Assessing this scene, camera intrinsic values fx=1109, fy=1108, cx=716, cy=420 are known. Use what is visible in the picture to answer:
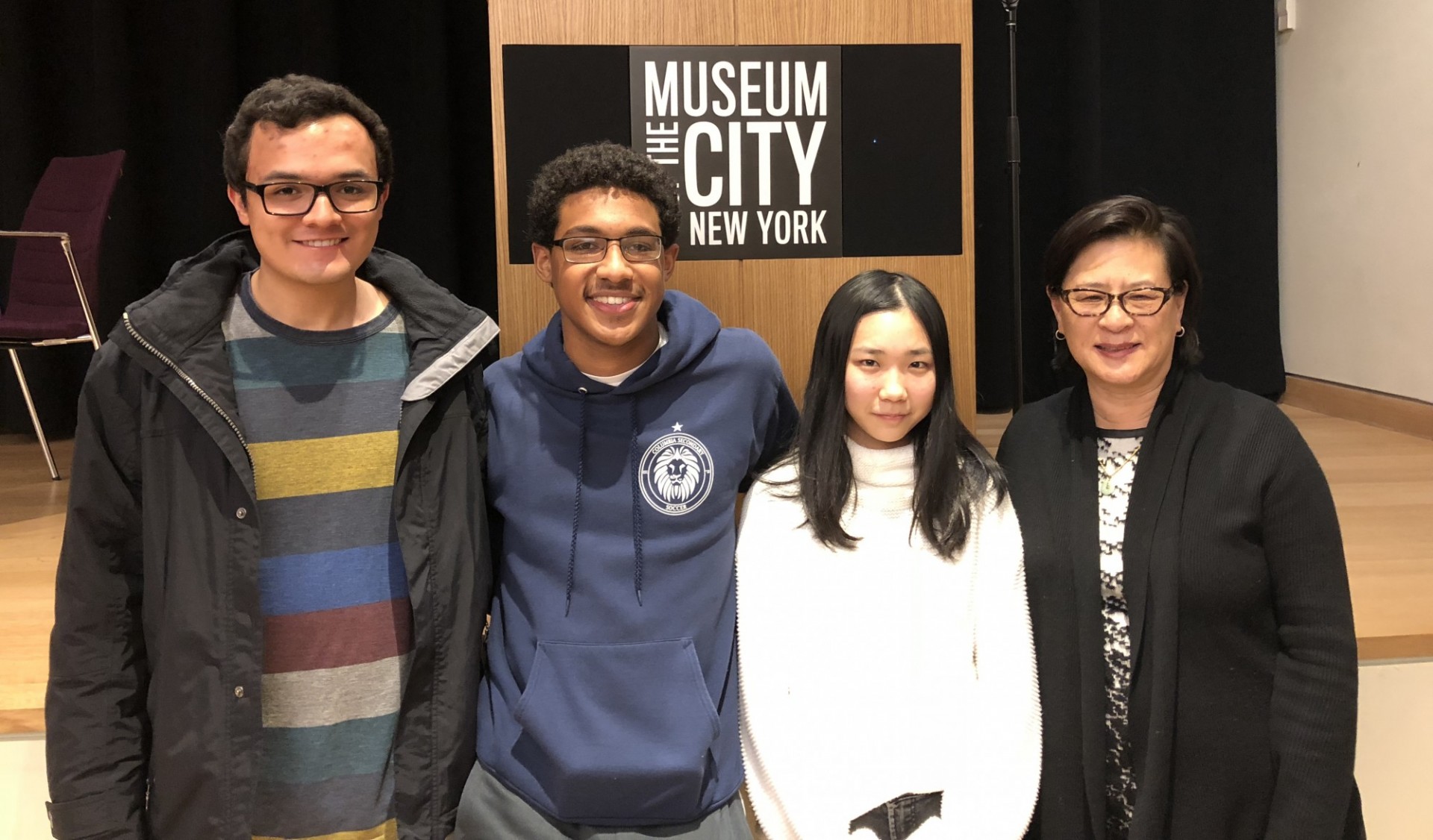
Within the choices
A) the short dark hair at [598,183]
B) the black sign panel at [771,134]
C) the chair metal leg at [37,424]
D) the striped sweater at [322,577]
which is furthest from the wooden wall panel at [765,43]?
the chair metal leg at [37,424]

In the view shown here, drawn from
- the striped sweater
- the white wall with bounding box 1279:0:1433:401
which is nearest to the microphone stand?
the striped sweater

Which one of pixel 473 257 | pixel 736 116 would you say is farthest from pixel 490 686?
pixel 473 257

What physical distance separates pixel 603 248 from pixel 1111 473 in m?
0.85

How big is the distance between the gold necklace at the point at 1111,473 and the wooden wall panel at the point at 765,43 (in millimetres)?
631

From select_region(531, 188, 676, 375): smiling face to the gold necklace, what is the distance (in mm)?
728

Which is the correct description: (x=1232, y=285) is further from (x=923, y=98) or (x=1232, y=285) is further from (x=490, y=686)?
(x=490, y=686)

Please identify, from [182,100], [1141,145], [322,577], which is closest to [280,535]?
[322,577]

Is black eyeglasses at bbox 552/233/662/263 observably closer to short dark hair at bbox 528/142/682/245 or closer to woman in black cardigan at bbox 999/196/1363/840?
short dark hair at bbox 528/142/682/245

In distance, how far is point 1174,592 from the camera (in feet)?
Answer: 5.19

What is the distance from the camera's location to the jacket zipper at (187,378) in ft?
4.75

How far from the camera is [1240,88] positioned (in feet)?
16.3

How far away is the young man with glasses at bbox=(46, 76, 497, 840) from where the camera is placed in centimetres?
146

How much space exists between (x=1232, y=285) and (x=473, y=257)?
11.4 ft

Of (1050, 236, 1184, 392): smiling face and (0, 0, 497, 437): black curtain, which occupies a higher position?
(0, 0, 497, 437): black curtain
